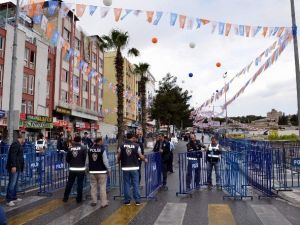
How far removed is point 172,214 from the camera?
26.6 feet

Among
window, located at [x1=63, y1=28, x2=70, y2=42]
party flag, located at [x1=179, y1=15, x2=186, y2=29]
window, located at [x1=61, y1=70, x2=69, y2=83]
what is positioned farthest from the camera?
window, located at [x1=63, y1=28, x2=70, y2=42]

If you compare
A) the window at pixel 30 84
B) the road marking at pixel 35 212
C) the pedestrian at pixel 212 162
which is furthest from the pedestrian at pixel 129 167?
the window at pixel 30 84

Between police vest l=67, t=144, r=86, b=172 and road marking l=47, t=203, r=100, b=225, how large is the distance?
1012mm

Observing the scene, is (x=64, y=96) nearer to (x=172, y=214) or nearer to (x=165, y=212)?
(x=165, y=212)

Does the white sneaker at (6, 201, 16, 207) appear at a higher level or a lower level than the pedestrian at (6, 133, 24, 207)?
lower

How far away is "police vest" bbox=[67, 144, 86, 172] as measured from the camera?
32.0 feet

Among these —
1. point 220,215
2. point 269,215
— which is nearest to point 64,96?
point 220,215

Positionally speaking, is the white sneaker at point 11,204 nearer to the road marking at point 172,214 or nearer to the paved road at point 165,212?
the paved road at point 165,212

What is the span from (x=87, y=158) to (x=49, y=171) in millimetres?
2195

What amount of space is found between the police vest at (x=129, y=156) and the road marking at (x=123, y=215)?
39.2 inches

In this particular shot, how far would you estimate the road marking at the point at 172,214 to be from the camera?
24.2 ft

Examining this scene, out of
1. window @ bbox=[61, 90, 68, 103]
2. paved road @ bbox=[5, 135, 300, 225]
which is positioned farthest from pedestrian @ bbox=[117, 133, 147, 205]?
window @ bbox=[61, 90, 68, 103]

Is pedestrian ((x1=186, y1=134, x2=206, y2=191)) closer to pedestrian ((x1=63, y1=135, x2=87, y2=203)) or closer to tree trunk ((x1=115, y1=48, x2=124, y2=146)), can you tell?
pedestrian ((x1=63, y1=135, x2=87, y2=203))

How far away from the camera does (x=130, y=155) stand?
31.3 feet
